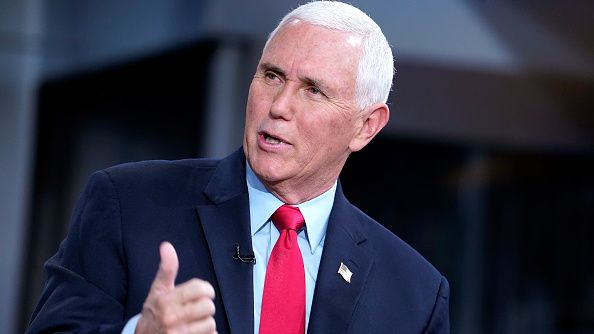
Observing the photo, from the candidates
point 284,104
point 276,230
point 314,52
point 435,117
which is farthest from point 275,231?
point 435,117

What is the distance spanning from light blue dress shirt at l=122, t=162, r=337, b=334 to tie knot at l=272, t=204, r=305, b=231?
0.01 metres

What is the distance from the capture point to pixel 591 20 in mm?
6883

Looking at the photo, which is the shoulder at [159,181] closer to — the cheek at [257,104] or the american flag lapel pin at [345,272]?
the cheek at [257,104]

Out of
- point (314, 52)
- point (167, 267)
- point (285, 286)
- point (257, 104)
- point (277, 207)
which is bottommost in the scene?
point (285, 286)

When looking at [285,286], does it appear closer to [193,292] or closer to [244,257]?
[244,257]

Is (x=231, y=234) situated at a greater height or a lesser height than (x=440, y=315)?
greater

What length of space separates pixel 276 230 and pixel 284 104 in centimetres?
31

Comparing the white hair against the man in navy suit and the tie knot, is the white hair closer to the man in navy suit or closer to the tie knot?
the man in navy suit

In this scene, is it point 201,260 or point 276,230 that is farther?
point 276,230

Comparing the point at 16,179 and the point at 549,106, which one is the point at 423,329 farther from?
the point at 16,179

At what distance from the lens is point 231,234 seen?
104 inches

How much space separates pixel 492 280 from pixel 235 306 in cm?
537

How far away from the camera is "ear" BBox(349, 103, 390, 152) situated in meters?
2.83

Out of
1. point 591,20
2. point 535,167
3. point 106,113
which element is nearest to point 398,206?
point 535,167
